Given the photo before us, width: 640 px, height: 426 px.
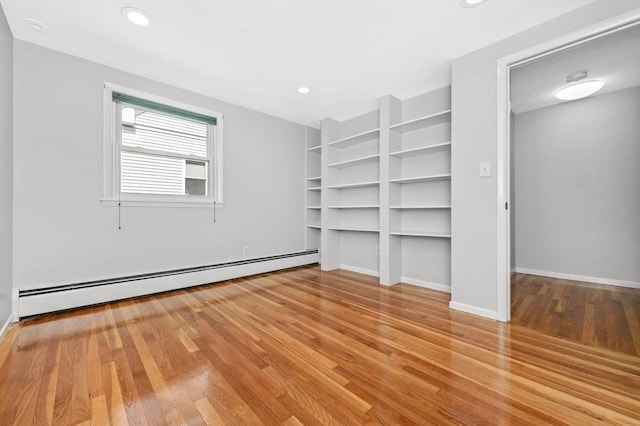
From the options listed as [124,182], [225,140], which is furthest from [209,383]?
[225,140]

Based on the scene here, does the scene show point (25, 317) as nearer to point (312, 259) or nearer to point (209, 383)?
point (209, 383)

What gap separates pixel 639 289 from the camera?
3070mm

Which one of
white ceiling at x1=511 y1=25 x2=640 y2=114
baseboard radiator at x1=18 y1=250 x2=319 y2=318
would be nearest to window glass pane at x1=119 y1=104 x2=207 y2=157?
baseboard radiator at x1=18 y1=250 x2=319 y2=318

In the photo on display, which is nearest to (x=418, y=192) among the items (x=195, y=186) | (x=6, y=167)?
(x=195, y=186)

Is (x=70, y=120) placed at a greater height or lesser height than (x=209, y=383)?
greater

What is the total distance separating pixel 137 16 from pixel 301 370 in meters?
2.88

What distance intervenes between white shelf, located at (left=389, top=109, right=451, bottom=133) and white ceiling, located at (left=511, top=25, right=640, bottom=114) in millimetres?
826

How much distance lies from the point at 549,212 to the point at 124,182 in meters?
5.67

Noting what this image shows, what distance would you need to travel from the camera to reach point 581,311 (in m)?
2.41

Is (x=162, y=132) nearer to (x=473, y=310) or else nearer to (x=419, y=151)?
(x=419, y=151)

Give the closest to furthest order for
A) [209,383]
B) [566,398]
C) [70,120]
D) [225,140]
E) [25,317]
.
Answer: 1. [566,398]
2. [209,383]
3. [25,317]
4. [70,120]
5. [225,140]

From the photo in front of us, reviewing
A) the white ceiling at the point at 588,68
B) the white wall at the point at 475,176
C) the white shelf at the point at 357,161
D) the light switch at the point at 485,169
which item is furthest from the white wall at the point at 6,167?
the white ceiling at the point at 588,68

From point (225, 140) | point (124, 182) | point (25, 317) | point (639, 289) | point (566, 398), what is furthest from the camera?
point (225, 140)

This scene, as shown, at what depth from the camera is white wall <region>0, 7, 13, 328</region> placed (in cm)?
193
